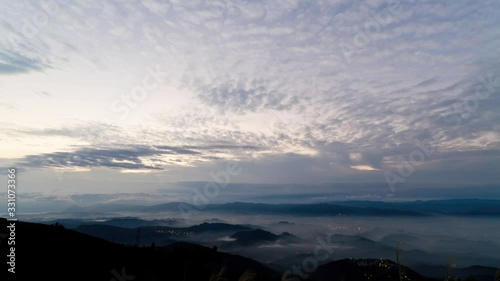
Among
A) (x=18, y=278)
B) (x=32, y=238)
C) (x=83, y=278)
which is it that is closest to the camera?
(x=18, y=278)

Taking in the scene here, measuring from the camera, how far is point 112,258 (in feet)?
154

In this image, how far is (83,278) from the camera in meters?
32.6

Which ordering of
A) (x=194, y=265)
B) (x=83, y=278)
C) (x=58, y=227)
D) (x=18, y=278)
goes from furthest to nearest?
(x=58, y=227) → (x=194, y=265) → (x=83, y=278) → (x=18, y=278)

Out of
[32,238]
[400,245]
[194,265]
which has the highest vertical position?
[400,245]

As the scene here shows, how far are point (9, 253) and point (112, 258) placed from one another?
1929 cm

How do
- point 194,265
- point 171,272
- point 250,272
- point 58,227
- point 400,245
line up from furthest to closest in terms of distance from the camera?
point 58,227 → point 194,265 → point 171,272 → point 400,245 → point 250,272

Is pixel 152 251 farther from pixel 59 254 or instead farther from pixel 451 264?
pixel 451 264

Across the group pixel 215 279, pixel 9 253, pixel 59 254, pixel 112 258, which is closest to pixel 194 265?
pixel 112 258

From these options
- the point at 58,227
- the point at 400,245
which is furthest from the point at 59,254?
the point at 400,245

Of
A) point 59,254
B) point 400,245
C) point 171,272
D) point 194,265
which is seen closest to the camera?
point 400,245

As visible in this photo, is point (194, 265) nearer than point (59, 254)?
No

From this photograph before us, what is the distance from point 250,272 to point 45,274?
29509 mm

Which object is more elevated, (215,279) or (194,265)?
(215,279)

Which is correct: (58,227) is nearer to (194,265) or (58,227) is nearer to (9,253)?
(194,265)
